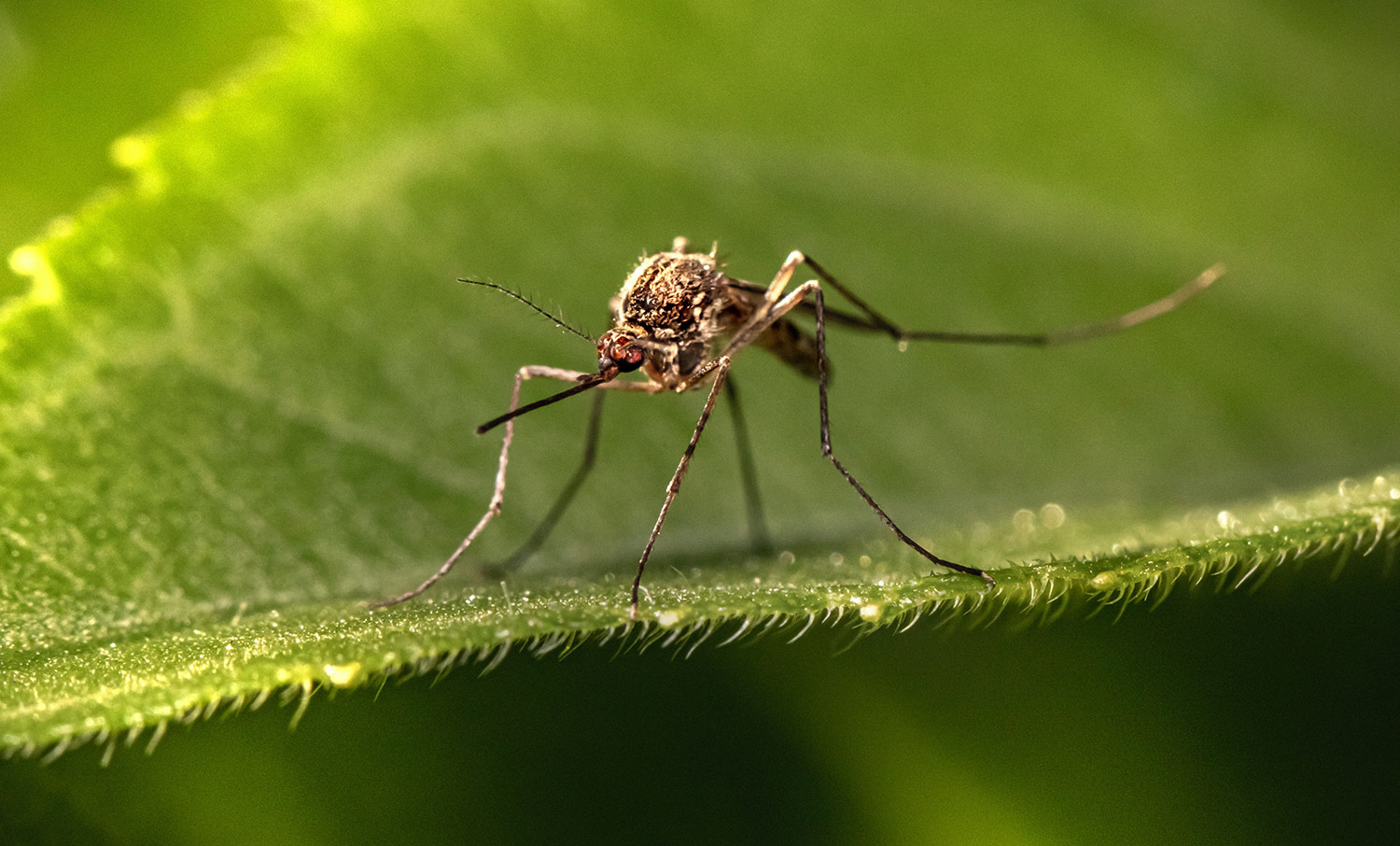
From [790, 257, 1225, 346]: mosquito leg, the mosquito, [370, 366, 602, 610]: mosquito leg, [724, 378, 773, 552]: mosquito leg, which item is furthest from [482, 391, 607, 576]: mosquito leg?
[790, 257, 1225, 346]: mosquito leg

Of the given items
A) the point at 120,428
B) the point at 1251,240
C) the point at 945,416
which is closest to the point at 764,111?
the point at 945,416

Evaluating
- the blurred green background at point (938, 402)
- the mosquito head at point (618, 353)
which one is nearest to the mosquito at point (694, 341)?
the mosquito head at point (618, 353)

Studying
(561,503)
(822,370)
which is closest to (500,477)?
(561,503)

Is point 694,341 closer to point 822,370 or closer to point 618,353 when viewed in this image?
point 618,353

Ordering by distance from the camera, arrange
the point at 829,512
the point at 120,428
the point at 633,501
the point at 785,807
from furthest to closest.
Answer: the point at 829,512, the point at 633,501, the point at 120,428, the point at 785,807

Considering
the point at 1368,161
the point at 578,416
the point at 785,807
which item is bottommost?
the point at 785,807

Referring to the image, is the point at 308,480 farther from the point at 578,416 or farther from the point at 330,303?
the point at 578,416
